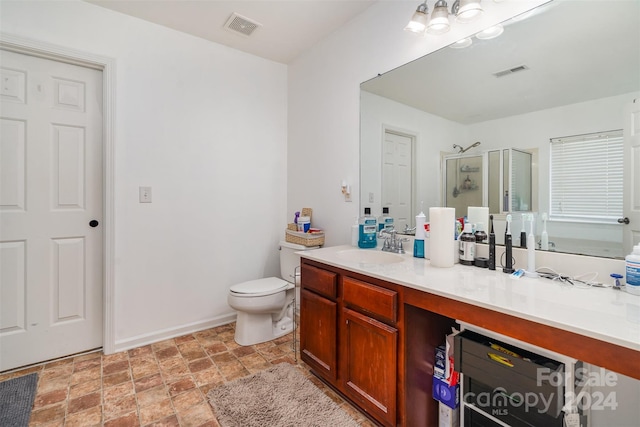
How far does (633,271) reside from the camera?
102 centimetres

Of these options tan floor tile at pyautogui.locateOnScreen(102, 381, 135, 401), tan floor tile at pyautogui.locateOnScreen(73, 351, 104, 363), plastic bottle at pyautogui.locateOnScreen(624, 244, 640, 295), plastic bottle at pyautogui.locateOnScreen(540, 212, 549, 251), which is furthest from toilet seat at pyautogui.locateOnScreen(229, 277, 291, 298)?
plastic bottle at pyautogui.locateOnScreen(624, 244, 640, 295)

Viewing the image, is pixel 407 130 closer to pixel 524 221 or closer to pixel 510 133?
pixel 510 133

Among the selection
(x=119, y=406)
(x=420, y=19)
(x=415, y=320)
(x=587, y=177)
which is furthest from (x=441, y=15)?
(x=119, y=406)

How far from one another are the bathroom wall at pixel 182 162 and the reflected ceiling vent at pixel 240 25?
0.30 metres

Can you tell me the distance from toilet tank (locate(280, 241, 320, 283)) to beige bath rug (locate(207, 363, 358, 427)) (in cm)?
81

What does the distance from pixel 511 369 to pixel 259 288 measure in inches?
64.3

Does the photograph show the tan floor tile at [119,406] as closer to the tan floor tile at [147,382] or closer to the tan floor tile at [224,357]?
the tan floor tile at [147,382]

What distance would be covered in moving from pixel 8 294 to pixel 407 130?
2808 mm

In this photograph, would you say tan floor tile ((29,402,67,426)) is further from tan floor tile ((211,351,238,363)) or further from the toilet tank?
the toilet tank

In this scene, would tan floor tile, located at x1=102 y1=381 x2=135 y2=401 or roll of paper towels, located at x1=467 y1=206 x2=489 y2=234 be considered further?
tan floor tile, located at x1=102 y1=381 x2=135 y2=401

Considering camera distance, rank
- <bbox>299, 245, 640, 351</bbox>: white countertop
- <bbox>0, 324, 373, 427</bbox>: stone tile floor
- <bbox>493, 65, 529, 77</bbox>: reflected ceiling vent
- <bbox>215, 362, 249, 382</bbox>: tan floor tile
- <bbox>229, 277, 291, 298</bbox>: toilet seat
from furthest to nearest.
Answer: <bbox>229, 277, 291, 298</bbox>: toilet seat, <bbox>215, 362, 249, 382</bbox>: tan floor tile, <bbox>0, 324, 373, 427</bbox>: stone tile floor, <bbox>493, 65, 529, 77</bbox>: reflected ceiling vent, <bbox>299, 245, 640, 351</bbox>: white countertop

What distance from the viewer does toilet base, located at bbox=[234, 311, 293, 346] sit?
2.23 m

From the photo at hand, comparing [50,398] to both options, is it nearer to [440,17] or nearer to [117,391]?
[117,391]

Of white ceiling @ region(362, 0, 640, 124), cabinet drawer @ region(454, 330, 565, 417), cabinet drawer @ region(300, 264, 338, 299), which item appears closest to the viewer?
cabinet drawer @ region(454, 330, 565, 417)
